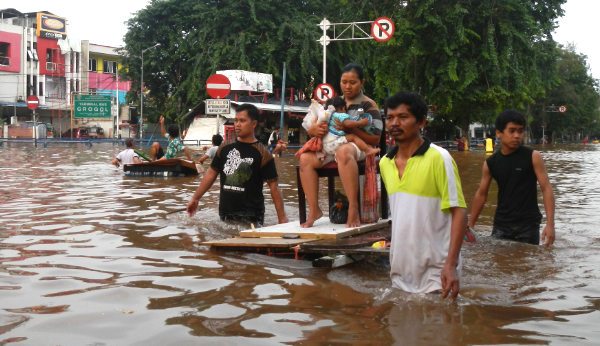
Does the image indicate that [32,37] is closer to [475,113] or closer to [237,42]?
[237,42]

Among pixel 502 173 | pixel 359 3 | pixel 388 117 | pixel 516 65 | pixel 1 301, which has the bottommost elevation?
pixel 1 301

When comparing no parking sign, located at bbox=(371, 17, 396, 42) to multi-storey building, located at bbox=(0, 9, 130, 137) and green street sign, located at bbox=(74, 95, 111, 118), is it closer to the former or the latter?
green street sign, located at bbox=(74, 95, 111, 118)

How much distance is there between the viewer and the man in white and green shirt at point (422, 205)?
418cm

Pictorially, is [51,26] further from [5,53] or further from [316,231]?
[316,231]

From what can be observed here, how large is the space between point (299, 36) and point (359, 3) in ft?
51.0

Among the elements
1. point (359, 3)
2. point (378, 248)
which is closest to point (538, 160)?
point (378, 248)

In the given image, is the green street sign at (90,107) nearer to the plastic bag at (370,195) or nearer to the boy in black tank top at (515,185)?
the plastic bag at (370,195)

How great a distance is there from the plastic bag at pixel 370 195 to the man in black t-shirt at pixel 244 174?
0.99 metres

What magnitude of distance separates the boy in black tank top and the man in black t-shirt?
7.11ft

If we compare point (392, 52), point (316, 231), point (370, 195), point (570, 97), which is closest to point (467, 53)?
point (392, 52)

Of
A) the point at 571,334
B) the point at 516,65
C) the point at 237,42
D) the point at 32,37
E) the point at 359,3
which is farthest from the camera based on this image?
the point at 32,37

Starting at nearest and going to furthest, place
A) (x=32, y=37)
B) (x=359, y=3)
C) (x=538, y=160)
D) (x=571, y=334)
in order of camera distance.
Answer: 1. (x=571, y=334)
2. (x=538, y=160)
3. (x=359, y=3)
4. (x=32, y=37)

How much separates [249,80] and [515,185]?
37915mm

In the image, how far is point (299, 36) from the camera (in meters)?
45.0
